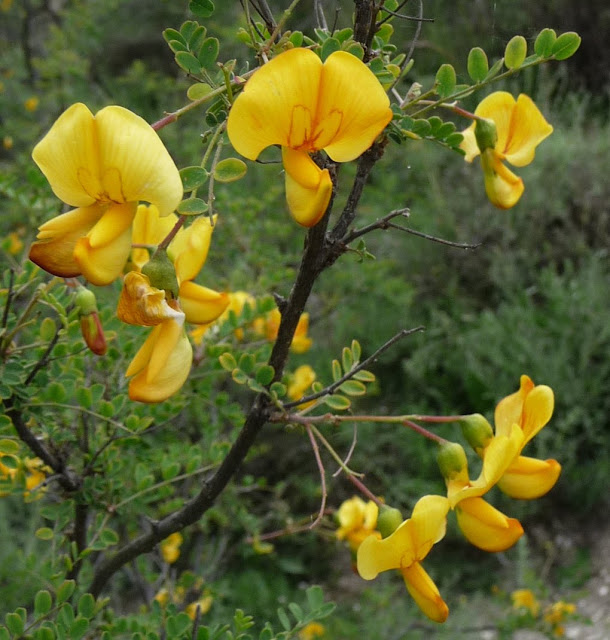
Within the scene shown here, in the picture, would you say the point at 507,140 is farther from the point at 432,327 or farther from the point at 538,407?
the point at 432,327

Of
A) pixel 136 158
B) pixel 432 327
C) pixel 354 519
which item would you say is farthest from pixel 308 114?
pixel 432 327

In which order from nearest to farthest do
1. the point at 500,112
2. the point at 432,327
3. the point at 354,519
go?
1. the point at 500,112
2. the point at 354,519
3. the point at 432,327

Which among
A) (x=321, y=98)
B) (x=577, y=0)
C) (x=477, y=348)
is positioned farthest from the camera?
(x=577, y=0)

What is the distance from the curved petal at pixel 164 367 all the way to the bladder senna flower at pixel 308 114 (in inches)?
5.3

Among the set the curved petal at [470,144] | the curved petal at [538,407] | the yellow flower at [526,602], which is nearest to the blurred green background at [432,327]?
the yellow flower at [526,602]

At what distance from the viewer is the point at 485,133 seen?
2.35ft

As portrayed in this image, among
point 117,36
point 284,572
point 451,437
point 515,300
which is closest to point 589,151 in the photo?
point 515,300

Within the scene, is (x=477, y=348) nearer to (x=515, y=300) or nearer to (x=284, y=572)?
(x=515, y=300)

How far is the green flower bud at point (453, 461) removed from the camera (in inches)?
27.2

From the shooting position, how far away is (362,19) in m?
0.61

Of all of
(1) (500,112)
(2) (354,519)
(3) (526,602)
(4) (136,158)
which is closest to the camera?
(4) (136,158)

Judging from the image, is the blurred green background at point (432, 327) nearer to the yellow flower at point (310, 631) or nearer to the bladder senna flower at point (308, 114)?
the yellow flower at point (310, 631)

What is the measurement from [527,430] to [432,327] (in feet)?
7.40

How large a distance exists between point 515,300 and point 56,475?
2.22 metres
